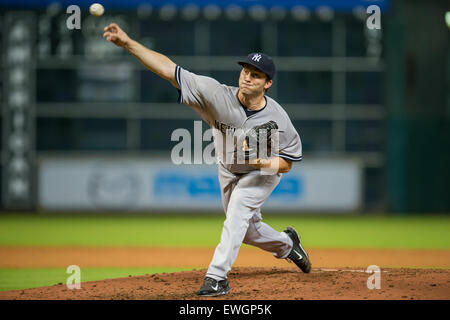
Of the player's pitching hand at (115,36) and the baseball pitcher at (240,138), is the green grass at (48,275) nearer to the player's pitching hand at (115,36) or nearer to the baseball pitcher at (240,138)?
the baseball pitcher at (240,138)

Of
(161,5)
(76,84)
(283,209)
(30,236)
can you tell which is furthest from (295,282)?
(76,84)

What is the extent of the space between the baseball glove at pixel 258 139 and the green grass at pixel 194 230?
5668 mm

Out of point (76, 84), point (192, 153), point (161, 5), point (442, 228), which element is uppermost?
point (161, 5)

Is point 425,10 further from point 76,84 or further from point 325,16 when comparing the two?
point 76,84

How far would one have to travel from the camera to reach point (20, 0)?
16.8 meters

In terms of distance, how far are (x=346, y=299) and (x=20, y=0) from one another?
14753mm

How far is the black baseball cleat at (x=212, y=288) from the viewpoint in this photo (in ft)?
16.3

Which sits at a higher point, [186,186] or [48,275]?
[186,186]

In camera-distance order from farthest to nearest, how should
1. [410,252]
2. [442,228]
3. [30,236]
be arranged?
[442,228]
[30,236]
[410,252]

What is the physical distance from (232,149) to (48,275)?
3168 mm

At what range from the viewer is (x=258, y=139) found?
17.0 feet

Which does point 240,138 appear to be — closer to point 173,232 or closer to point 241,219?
point 241,219

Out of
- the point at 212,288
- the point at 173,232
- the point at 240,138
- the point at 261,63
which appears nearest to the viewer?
the point at 212,288

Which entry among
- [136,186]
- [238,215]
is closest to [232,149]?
[238,215]
